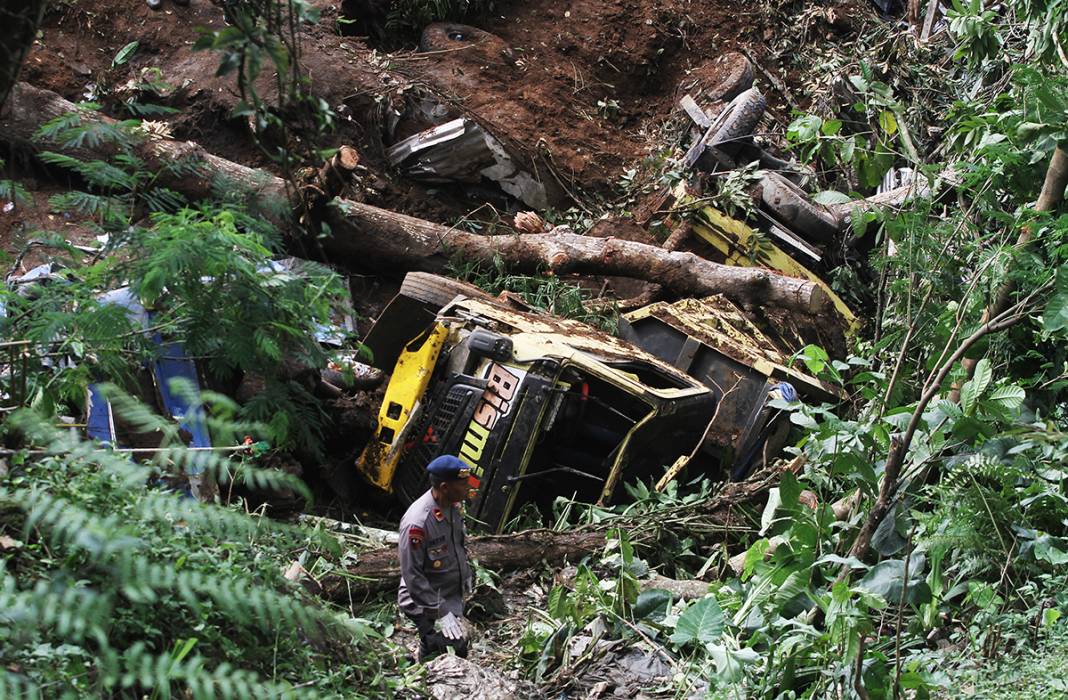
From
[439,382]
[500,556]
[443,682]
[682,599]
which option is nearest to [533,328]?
[439,382]

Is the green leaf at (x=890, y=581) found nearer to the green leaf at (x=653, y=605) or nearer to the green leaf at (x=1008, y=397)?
the green leaf at (x=1008, y=397)

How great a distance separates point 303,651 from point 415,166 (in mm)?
7763

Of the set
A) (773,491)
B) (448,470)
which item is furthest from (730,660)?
(448,470)

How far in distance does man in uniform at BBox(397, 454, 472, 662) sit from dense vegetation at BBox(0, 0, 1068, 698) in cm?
35

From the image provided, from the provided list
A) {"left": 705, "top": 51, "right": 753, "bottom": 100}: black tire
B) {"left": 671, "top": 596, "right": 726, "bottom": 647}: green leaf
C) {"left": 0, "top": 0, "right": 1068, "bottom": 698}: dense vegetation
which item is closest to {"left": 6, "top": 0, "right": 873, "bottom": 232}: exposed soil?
{"left": 705, "top": 51, "right": 753, "bottom": 100}: black tire

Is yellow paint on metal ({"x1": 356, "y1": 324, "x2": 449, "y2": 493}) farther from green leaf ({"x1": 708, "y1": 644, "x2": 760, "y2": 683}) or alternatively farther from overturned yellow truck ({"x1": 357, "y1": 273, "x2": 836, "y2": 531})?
A: green leaf ({"x1": 708, "y1": 644, "x2": 760, "y2": 683})

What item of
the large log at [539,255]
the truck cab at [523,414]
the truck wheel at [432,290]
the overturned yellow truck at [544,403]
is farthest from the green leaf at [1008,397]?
the large log at [539,255]

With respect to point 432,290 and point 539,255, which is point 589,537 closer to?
point 432,290

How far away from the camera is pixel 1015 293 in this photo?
461cm

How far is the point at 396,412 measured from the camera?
23.2 ft

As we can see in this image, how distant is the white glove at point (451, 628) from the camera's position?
494 cm

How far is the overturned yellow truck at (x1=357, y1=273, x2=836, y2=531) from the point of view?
Result: 667 centimetres

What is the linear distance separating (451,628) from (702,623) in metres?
1.36

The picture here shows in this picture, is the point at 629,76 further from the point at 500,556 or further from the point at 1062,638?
the point at 1062,638
